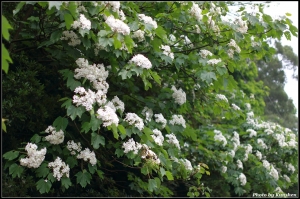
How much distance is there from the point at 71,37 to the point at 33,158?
0.99 meters

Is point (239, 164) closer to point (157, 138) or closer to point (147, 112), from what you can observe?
point (147, 112)

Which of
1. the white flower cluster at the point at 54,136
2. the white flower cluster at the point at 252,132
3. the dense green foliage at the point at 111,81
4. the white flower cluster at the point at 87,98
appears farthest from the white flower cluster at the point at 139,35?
the white flower cluster at the point at 252,132

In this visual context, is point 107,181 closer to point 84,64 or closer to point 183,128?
point 183,128

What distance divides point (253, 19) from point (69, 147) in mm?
2041

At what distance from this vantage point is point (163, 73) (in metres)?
3.92

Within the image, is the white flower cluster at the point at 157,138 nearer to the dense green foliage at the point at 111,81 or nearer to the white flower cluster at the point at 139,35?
the dense green foliage at the point at 111,81

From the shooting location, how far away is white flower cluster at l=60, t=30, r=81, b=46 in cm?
291

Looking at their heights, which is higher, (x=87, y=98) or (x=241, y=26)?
(x=241, y=26)

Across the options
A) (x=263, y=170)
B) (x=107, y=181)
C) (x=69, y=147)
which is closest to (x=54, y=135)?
(x=69, y=147)

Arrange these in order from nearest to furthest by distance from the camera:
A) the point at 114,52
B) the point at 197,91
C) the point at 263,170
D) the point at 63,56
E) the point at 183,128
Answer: the point at 114,52, the point at 63,56, the point at 183,128, the point at 197,91, the point at 263,170

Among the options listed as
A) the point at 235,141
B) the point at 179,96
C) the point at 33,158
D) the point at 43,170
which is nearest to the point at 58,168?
the point at 43,170

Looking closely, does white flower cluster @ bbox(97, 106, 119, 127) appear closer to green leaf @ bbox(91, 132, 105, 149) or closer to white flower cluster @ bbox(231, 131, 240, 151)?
green leaf @ bbox(91, 132, 105, 149)

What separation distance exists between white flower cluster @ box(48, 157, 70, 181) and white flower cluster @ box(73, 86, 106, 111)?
58 cm

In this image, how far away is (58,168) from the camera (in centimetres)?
282
